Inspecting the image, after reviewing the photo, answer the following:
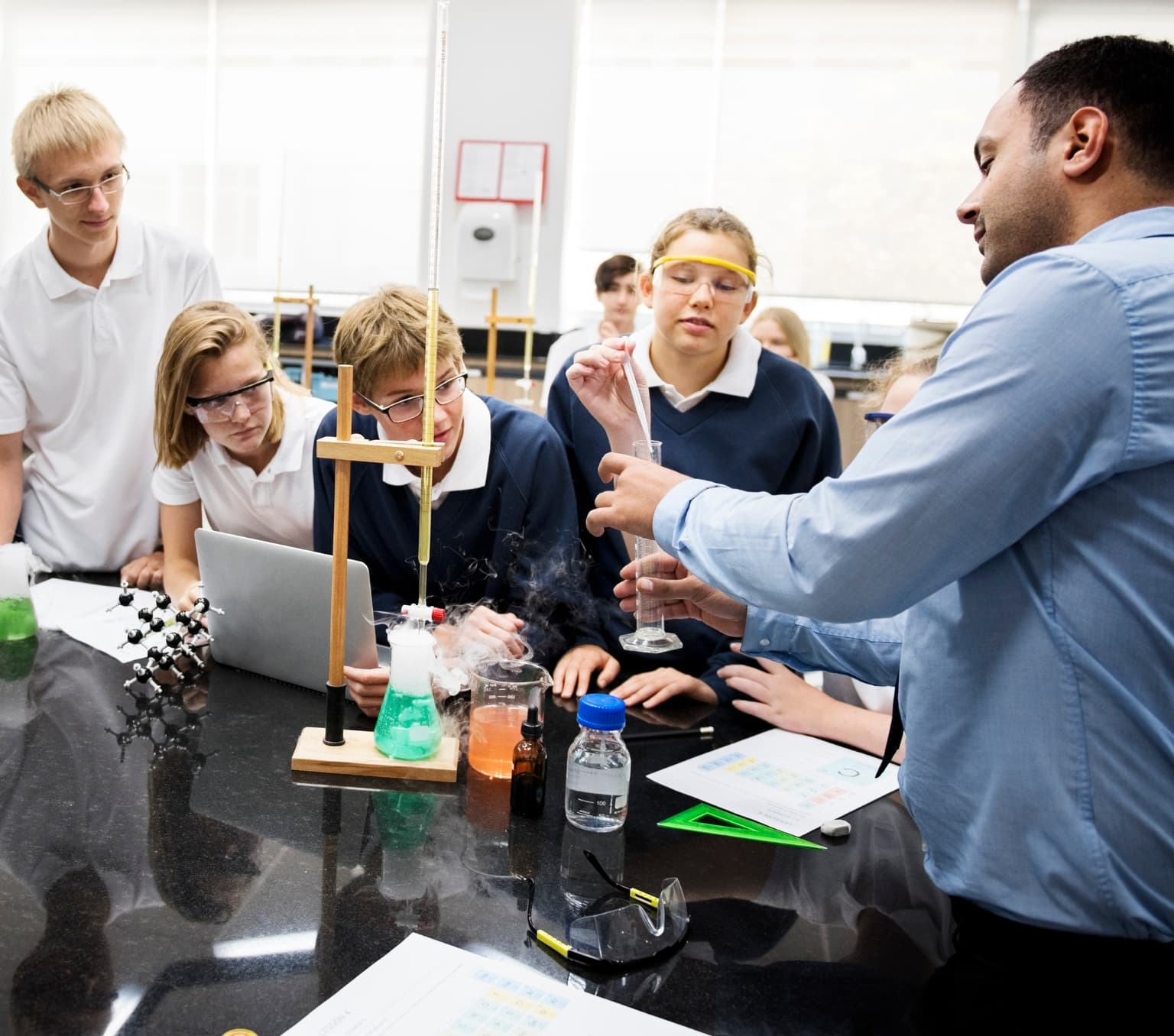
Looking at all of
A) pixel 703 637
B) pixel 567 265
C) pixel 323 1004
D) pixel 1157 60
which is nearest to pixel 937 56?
pixel 567 265

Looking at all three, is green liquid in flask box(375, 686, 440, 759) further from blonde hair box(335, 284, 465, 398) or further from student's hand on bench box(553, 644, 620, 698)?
blonde hair box(335, 284, 465, 398)

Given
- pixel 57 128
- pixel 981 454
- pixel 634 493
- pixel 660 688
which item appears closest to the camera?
pixel 981 454

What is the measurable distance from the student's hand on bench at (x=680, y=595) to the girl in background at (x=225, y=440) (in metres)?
0.90

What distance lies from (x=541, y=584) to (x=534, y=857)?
76 cm

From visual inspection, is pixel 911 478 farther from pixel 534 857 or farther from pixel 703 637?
pixel 703 637

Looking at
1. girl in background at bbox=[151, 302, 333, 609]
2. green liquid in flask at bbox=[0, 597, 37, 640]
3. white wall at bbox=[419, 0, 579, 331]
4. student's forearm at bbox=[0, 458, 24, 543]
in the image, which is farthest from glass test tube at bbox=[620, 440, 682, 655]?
white wall at bbox=[419, 0, 579, 331]

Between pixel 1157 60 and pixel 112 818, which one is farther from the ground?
pixel 1157 60

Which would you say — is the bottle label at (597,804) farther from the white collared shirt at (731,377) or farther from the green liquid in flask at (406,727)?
the white collared shirt at (731,377)

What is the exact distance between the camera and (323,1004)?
88 cm

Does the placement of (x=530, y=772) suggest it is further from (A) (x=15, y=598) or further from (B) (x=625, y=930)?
(A) (x=15, y=598)

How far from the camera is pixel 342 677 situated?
4.52ft

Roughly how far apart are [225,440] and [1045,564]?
1.61 m

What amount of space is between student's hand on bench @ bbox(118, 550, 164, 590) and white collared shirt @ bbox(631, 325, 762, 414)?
45.5 inches

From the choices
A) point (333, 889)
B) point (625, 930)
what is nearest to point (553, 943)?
point (625, 930)
